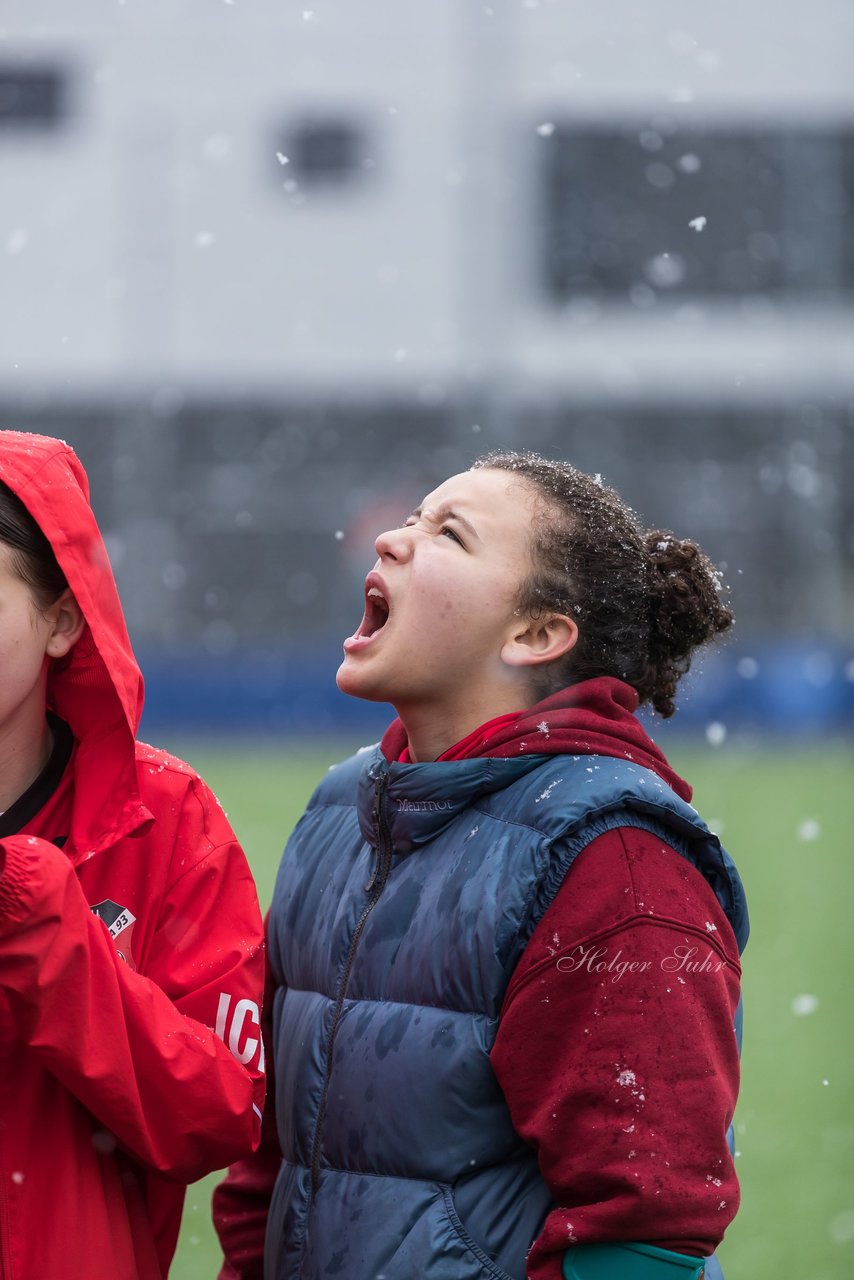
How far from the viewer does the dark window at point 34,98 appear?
24.6 metres

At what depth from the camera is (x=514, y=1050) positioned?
1.68m

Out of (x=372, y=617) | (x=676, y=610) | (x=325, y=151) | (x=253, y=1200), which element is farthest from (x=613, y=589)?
(x=325, y=151)

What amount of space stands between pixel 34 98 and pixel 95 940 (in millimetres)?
25333

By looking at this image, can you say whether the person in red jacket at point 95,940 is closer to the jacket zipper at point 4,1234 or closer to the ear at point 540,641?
the jacket zipper at point 4,1234

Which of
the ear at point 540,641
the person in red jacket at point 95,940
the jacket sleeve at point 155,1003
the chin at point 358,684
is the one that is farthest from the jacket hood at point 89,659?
the ear at point 540,641

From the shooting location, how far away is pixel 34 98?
24609 mm

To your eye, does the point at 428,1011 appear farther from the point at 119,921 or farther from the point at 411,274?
the point at 411,274

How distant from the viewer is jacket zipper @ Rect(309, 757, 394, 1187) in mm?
1880

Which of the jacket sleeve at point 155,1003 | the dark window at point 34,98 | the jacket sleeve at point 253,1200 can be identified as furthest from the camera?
the dark window at point 34,98

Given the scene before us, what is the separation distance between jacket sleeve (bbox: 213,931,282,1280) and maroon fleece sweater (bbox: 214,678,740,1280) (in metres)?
0.56

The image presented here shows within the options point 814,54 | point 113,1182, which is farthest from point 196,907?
point 814,54

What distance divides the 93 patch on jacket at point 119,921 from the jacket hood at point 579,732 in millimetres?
449

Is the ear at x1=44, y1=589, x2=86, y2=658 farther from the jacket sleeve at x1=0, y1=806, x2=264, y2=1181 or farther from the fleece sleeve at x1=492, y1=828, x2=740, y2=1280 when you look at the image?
the fleece sleeve at x1=492, y1=828, x2=740, y2=1280
